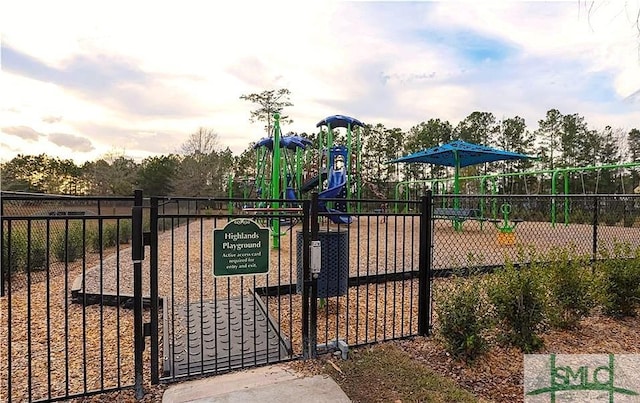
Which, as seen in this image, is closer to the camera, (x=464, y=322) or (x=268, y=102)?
(x=464, y=322)

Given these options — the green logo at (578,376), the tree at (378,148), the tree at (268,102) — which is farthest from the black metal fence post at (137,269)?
the tree at (378,148)

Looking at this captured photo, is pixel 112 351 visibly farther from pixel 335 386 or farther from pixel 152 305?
pixel 335 386

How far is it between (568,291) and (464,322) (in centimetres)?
127

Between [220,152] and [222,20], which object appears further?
[220,152]

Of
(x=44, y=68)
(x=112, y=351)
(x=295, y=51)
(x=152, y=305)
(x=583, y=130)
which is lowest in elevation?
(x=112, y=351)

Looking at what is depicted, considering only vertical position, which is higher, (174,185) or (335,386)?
(174,185)

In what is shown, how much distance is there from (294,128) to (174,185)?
8.98 metres

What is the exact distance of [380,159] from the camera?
29078 mm

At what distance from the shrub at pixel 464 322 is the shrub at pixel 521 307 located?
19 cm

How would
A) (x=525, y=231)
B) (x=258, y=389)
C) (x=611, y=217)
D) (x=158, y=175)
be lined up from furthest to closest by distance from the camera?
(x=158, y=175), (x=525, y=231), (x=611, y=217), (x=258, y=389)

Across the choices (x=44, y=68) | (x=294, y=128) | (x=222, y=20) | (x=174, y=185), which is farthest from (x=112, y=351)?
(x=174, y=185)

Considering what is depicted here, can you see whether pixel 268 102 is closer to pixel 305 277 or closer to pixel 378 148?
pixel 378 148

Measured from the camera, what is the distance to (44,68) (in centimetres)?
531

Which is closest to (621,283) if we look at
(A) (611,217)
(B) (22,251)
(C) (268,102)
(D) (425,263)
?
(D) (425,263)
